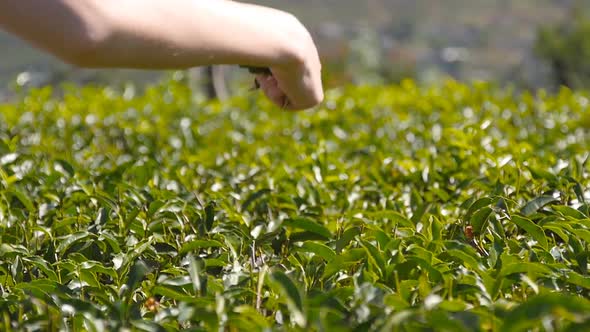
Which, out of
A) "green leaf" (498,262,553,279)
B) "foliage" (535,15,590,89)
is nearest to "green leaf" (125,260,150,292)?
"green leaf" (498,262,553,279)

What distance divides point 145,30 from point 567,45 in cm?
4459

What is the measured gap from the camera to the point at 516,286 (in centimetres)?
160

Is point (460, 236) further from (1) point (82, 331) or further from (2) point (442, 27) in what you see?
(2) point (442, 27)

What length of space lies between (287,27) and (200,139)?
258 centimetres

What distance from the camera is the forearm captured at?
126 centimetres

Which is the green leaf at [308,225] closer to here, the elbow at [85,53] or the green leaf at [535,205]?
the green leaf at [535,205]

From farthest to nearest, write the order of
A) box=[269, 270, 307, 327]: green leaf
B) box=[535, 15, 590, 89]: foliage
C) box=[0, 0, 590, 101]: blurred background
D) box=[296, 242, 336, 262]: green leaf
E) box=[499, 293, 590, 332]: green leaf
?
box=[0, 0, 590, 101]: blurred background → box=[535, 15, 590, 89]: foliage → box=[296, 242, 336, 262]: green leaf → box=[269, 270, 307, 327]: green leaf → box=[499, 293, 590, 332]: green leaf

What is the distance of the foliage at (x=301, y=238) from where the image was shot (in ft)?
4.29

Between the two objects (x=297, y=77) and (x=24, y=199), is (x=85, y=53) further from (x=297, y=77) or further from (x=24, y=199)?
(x=24, y=199)

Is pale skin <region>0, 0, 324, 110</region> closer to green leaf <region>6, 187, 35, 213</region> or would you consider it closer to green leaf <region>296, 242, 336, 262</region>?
green leaf <region>296, 242, 336, 262</region>

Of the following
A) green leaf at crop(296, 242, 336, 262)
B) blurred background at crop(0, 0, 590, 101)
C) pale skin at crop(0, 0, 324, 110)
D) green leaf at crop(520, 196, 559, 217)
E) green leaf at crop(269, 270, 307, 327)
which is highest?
pale skin at crop(0, 0, 324, 110)

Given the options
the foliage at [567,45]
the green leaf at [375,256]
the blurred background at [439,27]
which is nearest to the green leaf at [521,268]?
the green leaf at [375,256]

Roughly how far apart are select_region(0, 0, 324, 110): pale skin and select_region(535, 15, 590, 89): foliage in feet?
126

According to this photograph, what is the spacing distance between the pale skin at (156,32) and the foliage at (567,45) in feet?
126
